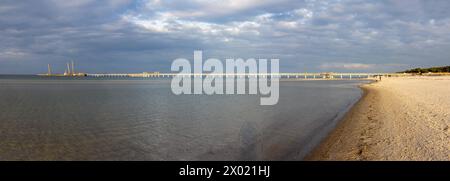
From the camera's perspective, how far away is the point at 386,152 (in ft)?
22.0

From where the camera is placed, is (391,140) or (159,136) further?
(159,136)

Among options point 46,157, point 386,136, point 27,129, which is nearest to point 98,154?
point 46,157

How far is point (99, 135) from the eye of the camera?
32.7 feet

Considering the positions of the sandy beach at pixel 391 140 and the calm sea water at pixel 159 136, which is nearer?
the sandy beach at pixel 391 140

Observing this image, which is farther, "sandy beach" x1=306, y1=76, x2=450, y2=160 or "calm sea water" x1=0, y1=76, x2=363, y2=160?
"calm sea water" x1=0, y1=76, x2=363, y2=160

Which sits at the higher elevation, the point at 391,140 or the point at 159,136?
the point at 391,140

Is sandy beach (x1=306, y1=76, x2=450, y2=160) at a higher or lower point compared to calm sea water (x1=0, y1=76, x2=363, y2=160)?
higher

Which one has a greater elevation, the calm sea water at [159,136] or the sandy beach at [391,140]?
the sandy beach at [391,140]

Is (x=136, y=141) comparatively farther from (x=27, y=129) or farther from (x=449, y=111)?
(x=449, y=111)
